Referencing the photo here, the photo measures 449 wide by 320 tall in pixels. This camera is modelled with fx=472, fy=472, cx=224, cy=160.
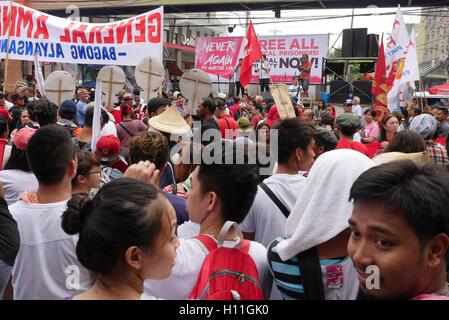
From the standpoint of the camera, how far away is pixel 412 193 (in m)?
1.34

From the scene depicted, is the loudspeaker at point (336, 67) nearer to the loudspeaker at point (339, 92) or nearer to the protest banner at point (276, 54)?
the protest banner at point (276, 54)

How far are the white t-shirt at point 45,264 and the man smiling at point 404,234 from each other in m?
1.36

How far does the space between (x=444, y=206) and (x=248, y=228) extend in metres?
1.62

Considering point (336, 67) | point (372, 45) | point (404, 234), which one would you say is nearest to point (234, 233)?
point (404, 234)

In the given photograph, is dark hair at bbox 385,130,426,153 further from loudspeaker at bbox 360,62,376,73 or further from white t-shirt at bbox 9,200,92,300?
loudspeaker at bbox 360,62,376,73

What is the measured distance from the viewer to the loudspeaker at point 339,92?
16.9m

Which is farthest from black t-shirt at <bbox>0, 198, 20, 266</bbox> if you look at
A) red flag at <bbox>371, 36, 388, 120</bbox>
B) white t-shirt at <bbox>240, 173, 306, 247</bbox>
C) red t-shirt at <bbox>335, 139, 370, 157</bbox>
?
red flag at <bbox>371, 36, 388, 120</bbox>

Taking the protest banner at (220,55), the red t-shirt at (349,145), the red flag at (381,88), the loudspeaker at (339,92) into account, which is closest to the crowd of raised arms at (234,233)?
the red t-shirt at (349,145)

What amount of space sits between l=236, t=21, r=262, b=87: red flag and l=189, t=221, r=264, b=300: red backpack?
26.7 ft

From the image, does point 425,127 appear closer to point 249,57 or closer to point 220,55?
point 249,57

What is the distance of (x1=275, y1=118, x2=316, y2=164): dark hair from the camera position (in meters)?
3.05

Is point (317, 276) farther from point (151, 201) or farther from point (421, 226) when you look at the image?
point (151, 201)

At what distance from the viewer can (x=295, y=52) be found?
65.5ft

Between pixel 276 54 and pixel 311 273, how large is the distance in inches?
761
